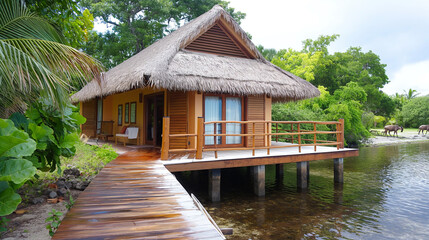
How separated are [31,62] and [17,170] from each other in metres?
1.08

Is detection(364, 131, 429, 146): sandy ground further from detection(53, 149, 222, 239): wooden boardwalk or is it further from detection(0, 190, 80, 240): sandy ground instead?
detection(0, 190, 80, 240): sandy ground

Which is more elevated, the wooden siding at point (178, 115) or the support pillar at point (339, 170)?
the wooden siding at point (178, 115)

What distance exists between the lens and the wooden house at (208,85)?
809cm

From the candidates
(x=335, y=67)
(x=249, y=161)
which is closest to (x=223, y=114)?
(x=249, y=161)

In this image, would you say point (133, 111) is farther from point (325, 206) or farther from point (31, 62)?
point (31, 62)

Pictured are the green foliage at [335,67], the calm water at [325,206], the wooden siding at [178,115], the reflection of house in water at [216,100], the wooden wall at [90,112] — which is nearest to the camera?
the calm water at [325,206]

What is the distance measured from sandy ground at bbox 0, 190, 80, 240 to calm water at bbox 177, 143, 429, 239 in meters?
3.02

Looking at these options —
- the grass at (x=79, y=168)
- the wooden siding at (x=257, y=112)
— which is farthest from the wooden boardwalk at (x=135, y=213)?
the wooden siding at (x=257, y=112)

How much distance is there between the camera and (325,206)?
711 centimetres

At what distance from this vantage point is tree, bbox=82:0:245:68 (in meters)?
20.7

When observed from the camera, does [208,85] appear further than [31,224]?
Yes

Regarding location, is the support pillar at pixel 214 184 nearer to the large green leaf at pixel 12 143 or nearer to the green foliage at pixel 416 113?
the large green leaf at pixel 12 143

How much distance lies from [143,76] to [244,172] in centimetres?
603

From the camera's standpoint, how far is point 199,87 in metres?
7.94
